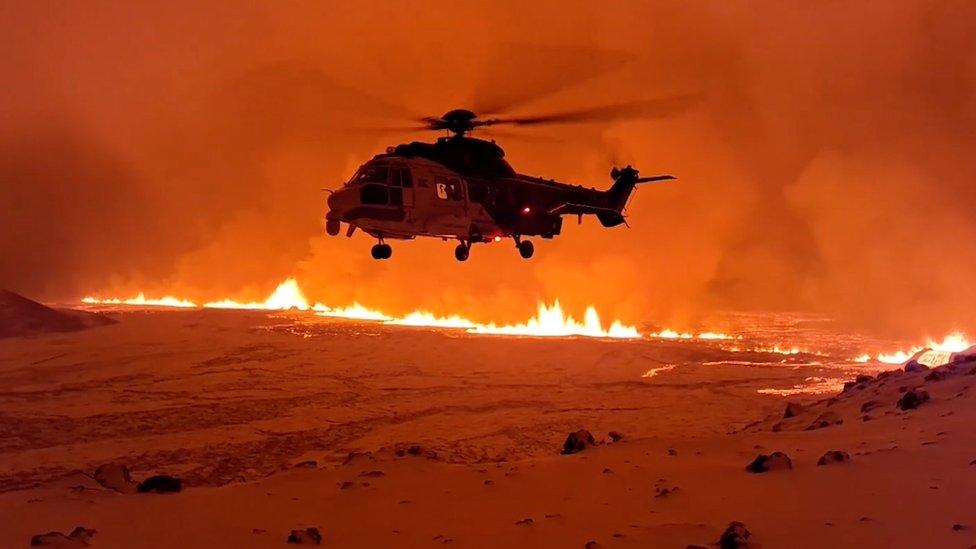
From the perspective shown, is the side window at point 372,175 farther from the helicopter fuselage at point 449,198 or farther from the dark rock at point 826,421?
the dark rock at point 826,421

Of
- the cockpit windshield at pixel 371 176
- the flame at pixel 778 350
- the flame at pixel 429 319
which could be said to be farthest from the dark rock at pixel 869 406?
the flame at pixel 429 319

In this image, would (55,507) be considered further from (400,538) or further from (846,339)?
(846,339)

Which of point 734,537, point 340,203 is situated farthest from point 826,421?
point 340,203

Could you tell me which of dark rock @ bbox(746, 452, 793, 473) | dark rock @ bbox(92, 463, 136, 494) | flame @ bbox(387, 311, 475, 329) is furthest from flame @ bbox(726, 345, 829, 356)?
dark rock @ bbox(92, 463, 136, 494)

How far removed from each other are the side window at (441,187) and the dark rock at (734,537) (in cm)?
933

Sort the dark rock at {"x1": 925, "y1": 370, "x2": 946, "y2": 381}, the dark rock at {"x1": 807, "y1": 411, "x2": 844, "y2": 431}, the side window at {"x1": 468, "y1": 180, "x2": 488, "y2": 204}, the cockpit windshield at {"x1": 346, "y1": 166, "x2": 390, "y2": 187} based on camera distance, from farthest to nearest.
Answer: the side window at {"x1": 468, "y1": 180, "x2": 488, "y2": 204}, the cockpit windshield at {"x1": 346, "y1": 166, "x2": 390, "y2": 187}, the dark rock at {"x1": 925, "y1": 370, "x2": 946, "y2": 381}, the dark rock at {"x1": 807, "y1": 411, "x2": 844, "y2": 431}

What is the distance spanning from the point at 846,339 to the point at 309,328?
30694 millimetres

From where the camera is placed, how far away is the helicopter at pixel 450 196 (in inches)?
465

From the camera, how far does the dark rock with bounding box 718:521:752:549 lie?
4277 mm

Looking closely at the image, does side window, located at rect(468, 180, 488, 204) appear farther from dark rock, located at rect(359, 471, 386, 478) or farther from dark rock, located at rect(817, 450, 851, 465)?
dark rock, located at rect(817, 450, 851, 465)

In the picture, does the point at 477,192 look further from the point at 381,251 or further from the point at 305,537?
the point at 305,537

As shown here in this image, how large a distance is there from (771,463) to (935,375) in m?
5.96

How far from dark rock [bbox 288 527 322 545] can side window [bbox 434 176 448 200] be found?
8.50m

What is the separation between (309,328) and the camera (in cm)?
3697
